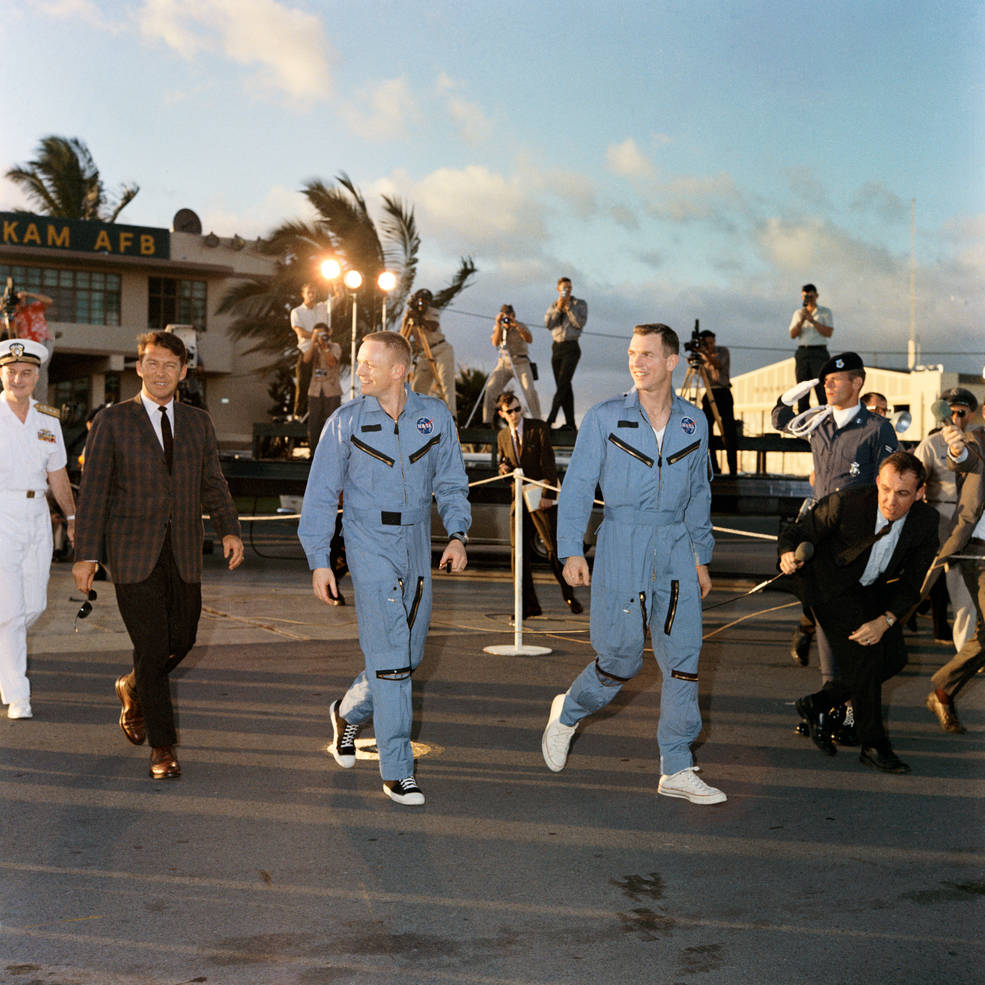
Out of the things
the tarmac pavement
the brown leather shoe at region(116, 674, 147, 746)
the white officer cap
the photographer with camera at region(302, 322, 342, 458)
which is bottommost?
the tarmac pavement

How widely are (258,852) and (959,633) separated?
5450mm

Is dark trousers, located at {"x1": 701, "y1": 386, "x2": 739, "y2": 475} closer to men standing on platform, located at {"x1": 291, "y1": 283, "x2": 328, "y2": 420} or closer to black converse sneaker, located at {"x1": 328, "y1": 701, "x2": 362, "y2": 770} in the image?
men standing on platform, located at {"x1": 291, "y1": 283, "x2": 328, "y2": 420}

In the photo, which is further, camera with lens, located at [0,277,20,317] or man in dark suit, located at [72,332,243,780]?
camera with lens, located at [0,277,20,317]

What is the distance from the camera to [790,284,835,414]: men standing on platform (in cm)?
1412

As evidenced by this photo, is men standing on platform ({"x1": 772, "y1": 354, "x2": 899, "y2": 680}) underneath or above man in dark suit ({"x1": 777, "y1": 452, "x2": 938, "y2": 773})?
above

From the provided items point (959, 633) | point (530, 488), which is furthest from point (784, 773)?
point (530, 488)

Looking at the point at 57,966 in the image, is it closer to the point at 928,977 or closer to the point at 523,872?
the point at 523,872

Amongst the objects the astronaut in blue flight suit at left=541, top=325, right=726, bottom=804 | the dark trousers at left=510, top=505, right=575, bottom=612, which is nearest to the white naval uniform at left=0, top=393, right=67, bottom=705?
the astronaut in blue flight suit at left=541, top=325, right=726, bottom=804

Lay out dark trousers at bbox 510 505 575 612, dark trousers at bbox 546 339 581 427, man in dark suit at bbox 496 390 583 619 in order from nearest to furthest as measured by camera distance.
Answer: dark trousers at bbox 510 505 575 612 < man in dark suit at bbox 496 390 583 619 < dark trousers at bbox 546 339 581 427

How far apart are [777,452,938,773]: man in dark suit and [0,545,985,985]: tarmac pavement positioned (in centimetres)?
26

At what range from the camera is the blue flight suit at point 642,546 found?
205 inches

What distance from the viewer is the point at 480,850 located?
178 inches

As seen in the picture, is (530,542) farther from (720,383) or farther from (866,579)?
(866,579)

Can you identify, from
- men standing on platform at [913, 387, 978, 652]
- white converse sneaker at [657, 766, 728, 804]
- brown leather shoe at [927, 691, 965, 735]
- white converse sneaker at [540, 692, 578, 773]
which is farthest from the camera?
men standing on platform at [913, 387, 978, 652]
